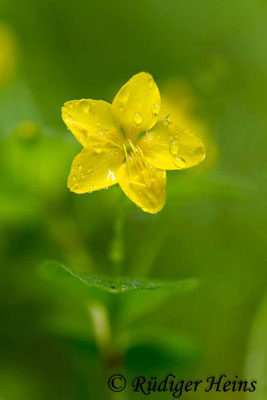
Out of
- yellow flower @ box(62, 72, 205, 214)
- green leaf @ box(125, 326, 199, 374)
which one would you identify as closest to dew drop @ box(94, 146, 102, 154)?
yellow flower @ box(62, 72, 205, 214)

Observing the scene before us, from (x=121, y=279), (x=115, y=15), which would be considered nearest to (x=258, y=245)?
(x=121, y=279)

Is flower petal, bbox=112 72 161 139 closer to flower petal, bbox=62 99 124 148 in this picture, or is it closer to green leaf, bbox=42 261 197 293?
flower petal, bbox=62 99 124 148

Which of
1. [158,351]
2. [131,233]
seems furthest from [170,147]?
[131,233]

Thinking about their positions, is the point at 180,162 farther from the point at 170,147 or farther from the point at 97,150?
the point at 97,150

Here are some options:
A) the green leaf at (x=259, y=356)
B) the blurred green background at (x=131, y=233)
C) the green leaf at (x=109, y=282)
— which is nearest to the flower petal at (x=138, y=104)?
the blurred green background at (x=131, y=233)

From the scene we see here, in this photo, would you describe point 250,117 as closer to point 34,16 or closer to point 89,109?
point 34,16

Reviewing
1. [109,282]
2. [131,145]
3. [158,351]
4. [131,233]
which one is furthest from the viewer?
[131,233]
